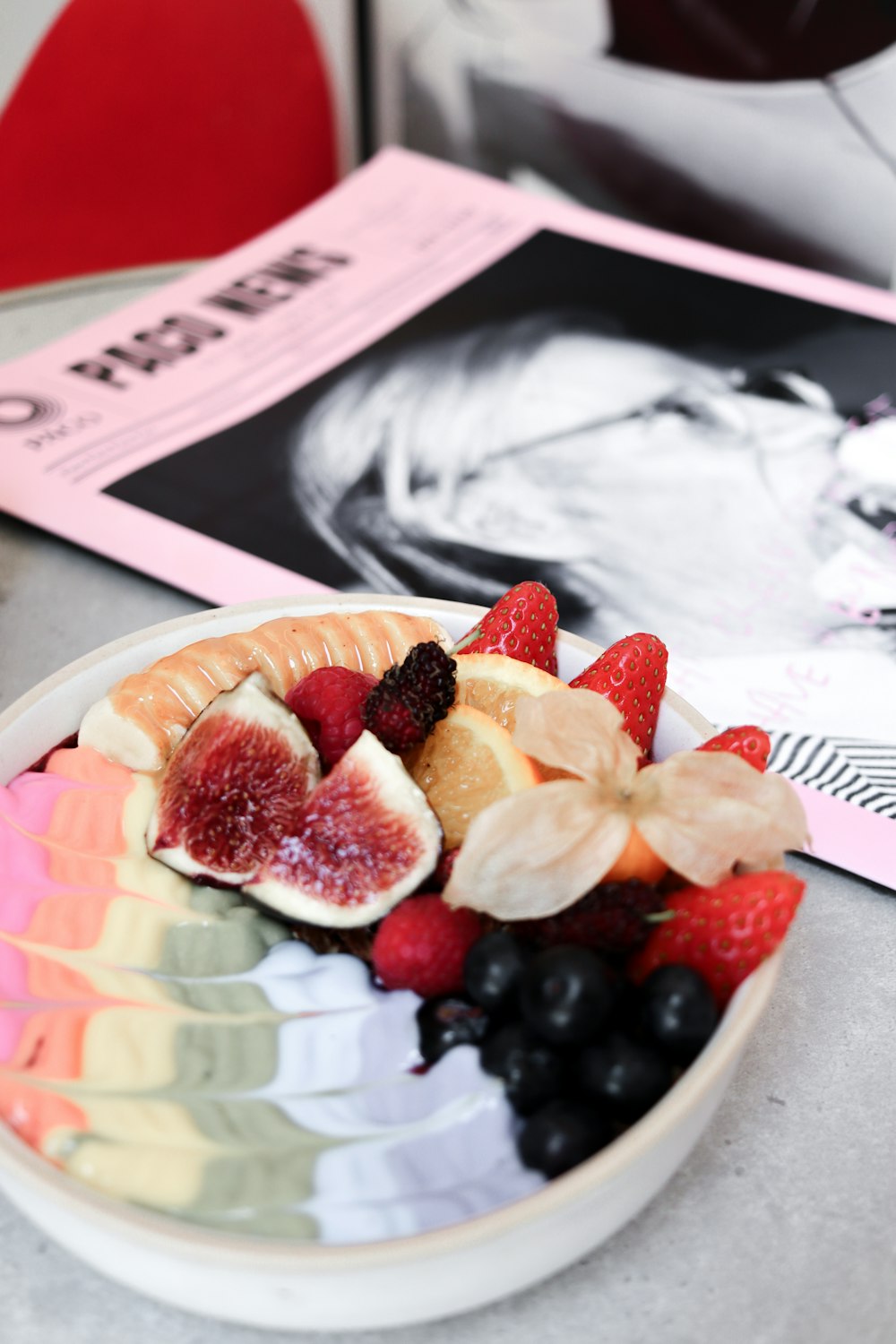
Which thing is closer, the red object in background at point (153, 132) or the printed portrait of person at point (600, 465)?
the printed portrait of person at point (600, 465)

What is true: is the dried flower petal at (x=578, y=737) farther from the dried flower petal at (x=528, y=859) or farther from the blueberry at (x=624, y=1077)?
the blueberry at (x=624, y=1077)

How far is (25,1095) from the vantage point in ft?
1.95

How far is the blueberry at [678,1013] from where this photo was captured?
59cm

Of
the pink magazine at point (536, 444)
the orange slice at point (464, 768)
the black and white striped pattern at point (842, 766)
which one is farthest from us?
the pink magazine at point (536, 444)

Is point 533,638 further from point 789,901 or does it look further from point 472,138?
point 472,138

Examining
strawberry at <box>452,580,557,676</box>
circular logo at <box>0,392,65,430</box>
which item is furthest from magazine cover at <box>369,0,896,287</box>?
strawberry at <box>452,580,557,676</box>

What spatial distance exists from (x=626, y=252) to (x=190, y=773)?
38.9 inches

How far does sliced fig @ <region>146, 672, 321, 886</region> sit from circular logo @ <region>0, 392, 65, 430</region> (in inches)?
24.8

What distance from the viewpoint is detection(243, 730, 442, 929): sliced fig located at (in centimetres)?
69

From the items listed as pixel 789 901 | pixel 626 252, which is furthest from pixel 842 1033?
pixel 626 252

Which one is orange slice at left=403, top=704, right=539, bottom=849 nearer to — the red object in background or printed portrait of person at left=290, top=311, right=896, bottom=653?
printed portrait of person at left=290, top=311, right=896, bottom=653

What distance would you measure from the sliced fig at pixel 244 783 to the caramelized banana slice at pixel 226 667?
0.04 metres

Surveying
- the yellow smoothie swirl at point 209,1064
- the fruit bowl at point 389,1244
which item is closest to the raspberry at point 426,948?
the yellow smoothie swirl at point 209,1064

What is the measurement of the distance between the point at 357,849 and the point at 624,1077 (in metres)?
0.19
